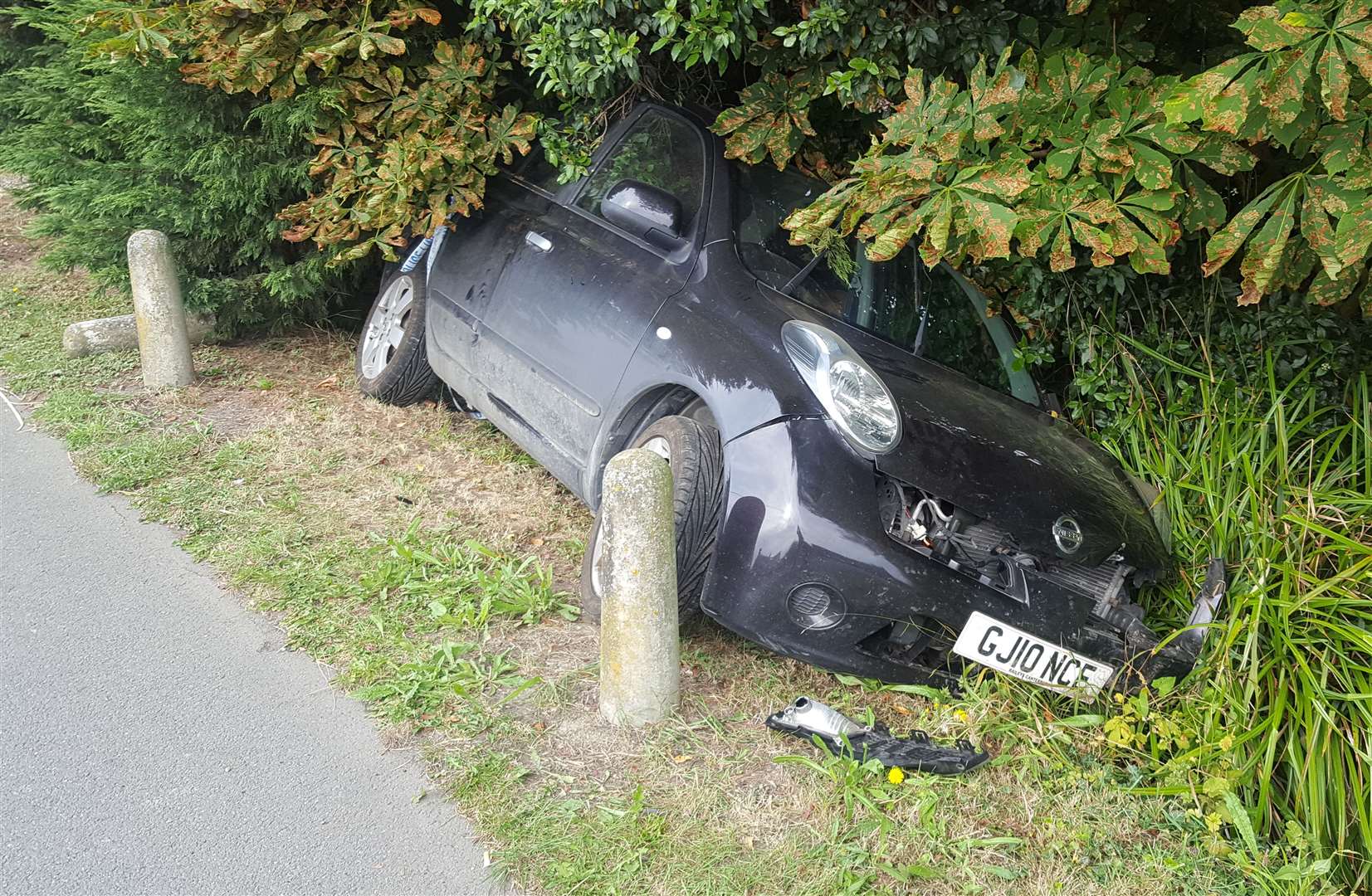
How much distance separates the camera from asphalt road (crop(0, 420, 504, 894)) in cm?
262

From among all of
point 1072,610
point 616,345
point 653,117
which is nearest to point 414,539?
point 616,345

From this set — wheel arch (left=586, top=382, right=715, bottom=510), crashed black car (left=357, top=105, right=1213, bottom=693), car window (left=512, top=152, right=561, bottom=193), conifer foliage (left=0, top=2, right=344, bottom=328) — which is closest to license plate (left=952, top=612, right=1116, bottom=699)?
crashed black car (left=357, top=105, right=1213, bottom=693)

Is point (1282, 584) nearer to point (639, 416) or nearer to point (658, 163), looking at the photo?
point (639, 416)

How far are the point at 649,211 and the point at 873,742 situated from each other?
2.02m

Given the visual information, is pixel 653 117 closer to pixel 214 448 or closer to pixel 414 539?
pixel 414 539

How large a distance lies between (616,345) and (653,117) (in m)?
1.17

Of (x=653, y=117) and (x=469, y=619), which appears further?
(x=653, y=117)

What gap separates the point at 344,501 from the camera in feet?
14.4

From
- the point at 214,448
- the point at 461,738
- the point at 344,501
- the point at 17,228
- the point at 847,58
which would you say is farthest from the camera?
the point at 17,228

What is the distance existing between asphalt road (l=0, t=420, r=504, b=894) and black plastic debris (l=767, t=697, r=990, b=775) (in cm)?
101

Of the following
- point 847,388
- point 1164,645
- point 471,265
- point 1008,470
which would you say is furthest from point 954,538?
point 471,265

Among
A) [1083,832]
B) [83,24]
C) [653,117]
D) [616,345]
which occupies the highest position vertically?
[83,24]

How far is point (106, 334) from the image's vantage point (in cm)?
583

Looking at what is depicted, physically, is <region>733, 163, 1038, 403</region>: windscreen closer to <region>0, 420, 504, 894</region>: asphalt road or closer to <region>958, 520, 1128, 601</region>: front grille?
<region>958, 520, 1128, 601</region>: front grille
